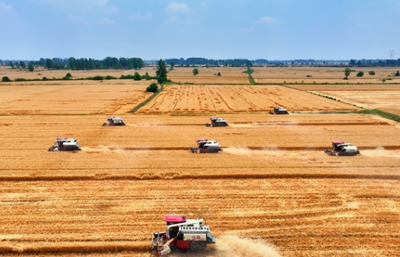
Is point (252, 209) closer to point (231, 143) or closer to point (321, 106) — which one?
point (231, 143)

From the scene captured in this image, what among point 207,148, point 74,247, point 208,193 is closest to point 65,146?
point 207,148

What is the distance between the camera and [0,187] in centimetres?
2266

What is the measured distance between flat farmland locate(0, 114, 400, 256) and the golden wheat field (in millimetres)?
77

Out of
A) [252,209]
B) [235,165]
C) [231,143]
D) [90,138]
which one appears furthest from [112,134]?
[252,209]

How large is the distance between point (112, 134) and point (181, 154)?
11318 millimetres

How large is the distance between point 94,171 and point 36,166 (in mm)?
5268

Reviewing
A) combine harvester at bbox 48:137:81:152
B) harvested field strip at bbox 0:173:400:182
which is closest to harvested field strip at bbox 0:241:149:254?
harvested field strip at bbox 0:173:400:182

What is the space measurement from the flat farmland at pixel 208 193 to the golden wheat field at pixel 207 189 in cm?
8

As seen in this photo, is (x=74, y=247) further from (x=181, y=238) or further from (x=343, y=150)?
(x=343, y=150)

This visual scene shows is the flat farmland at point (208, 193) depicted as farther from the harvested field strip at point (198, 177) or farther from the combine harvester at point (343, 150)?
the combine harvester at point (343, 150)

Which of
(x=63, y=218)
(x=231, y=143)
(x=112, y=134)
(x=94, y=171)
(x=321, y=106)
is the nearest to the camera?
(x=63, y=218)

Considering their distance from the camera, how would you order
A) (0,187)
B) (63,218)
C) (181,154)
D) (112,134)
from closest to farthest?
1. (63,218)
2. (0,187)
3. (181,154)
4. (112,134)

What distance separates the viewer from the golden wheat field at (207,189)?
1642 centimetres

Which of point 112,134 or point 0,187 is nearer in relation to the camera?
point 0,187
